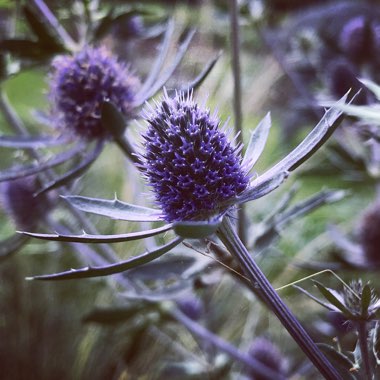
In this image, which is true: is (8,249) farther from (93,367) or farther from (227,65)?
(227,65)

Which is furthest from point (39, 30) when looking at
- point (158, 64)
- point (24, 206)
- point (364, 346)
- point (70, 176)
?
point (364, 346)

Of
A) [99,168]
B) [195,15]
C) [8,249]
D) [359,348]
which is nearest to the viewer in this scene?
[359,348]

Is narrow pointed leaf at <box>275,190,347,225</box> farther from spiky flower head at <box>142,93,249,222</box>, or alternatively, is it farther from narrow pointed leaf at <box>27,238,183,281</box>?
narrow pointed leaf at <box>27,238,183,281</box>

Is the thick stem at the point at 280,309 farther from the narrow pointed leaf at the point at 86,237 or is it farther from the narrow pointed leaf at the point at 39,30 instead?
the narrow pointed leaf at the point at 39,30

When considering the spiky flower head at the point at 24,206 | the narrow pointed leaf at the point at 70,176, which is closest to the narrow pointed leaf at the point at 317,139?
the narrow pointed leaf at the point at 70,176

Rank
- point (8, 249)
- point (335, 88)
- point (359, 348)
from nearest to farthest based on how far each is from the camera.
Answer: point (359, 348) → point (8, 249) → point (335, 88)

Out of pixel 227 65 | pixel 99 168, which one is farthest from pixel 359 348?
pixel 227 65

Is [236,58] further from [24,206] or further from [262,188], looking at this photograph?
[24,206]
